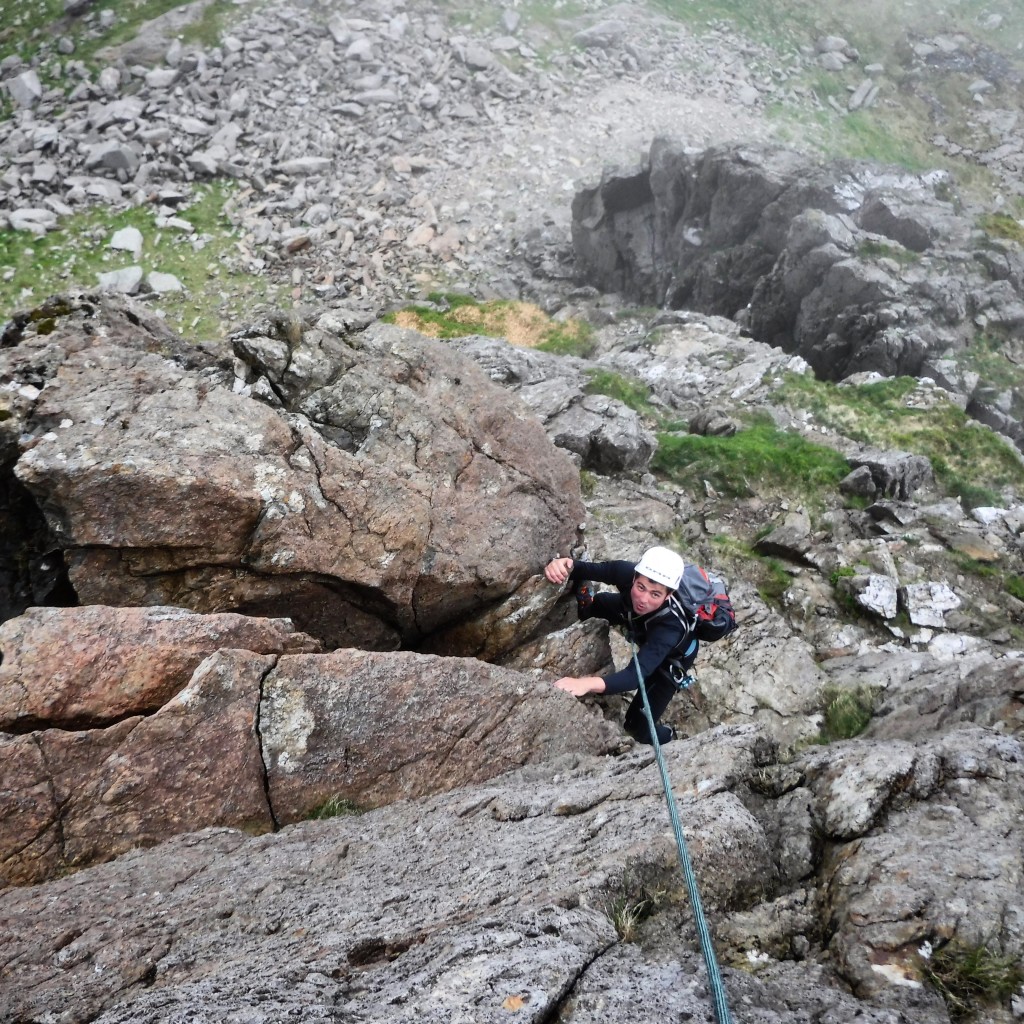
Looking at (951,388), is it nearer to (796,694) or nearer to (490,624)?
(796,694)

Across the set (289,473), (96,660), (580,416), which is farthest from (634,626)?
(580,416)

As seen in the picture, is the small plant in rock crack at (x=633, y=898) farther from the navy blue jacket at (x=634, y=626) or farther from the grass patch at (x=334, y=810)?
the navy blue jacket at (x=634, y=626)

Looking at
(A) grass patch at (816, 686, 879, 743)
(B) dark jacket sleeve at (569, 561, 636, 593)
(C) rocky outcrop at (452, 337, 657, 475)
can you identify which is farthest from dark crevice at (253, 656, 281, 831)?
(C) rocky outcrop at (452, 337, 657, 475)

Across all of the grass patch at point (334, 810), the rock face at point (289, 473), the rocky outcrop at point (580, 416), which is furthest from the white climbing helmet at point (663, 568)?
the rocky outcrop at point (580, 416)

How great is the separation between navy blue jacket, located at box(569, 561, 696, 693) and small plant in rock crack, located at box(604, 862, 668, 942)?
352cm

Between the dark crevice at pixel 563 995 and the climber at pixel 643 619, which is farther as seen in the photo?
the climber at pixel 643 619

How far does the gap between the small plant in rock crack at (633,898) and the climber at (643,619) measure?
3549 mm

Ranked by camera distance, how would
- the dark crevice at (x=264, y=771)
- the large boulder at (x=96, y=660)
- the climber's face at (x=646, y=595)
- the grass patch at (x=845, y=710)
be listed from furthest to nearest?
the grass patch at (x=845, y=710) < the climber's face at (x=646, y=595) < the dark crevice at (x=264, y=771) < the large boulder at (x=96, y=660)

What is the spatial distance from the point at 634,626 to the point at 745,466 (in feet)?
36.7

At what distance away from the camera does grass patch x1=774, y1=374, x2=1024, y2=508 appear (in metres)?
22.2

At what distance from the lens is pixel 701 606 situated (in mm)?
8836

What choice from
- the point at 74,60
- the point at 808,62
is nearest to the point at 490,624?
the point at 74,60

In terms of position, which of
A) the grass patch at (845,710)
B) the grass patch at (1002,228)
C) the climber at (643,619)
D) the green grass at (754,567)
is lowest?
the grass patch at (1002,228)

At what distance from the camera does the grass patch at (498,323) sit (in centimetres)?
3109
